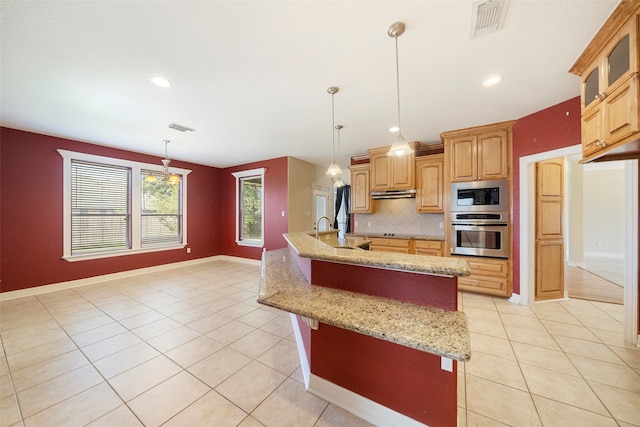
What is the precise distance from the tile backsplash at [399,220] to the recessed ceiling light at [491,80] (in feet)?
8.10

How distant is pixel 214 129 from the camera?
366 cm

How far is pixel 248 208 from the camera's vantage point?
6.31 meters

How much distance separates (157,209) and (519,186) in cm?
698

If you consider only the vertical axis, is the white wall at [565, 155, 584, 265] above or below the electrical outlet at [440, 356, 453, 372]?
above

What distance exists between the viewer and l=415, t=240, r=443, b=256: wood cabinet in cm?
394

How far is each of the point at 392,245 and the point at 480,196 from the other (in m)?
1.61

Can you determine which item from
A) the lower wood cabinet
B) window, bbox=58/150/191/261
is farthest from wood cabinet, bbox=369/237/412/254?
window, bbox=58/150/191/261

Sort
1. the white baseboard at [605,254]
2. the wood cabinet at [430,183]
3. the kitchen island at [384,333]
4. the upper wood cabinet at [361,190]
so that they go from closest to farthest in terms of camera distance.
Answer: the kitchen island at [384,333], the wood cabinet at [430,183], the upper wood cabinet at [361,190], the white baseboard at [605,254]

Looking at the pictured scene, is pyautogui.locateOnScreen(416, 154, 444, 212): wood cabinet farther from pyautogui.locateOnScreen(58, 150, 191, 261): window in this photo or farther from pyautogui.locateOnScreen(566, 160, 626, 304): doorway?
pyautogui.locateOnScreen(58, 150, 191, 261): window

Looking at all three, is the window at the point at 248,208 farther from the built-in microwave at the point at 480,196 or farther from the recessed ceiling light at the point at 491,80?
the recessed ceiling light at the point at 491,80

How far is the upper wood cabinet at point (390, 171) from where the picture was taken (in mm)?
4309

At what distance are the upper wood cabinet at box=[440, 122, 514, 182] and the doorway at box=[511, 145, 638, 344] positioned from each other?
266mm

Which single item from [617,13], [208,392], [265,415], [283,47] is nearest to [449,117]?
[617,13]

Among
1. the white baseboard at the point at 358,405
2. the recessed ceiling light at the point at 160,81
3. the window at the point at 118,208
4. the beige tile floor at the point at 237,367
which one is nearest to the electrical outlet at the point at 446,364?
the white baseboard at the point at 358,405
